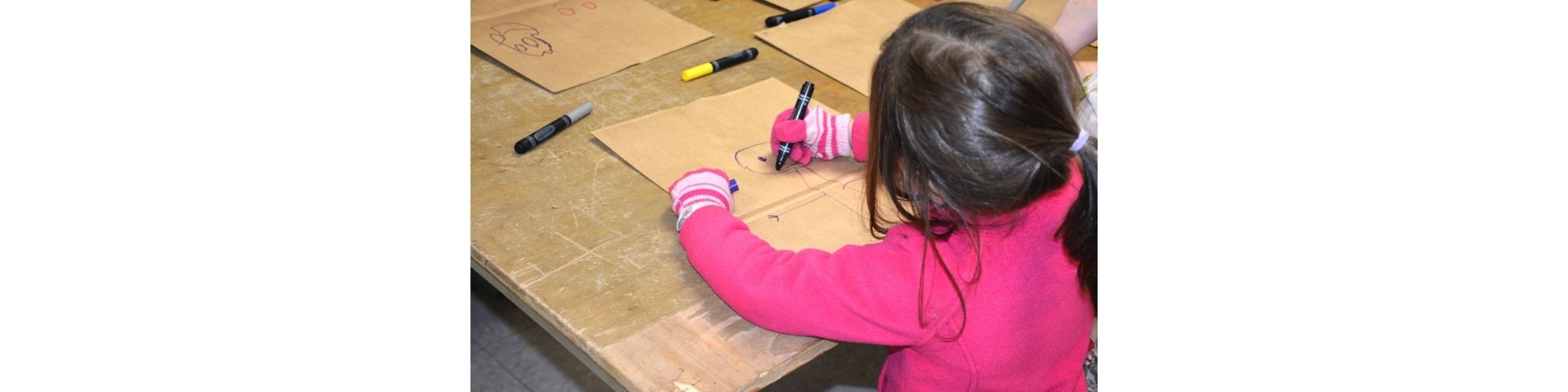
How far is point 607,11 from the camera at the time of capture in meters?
1.62

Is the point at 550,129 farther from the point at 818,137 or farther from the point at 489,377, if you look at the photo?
the point at 489,377

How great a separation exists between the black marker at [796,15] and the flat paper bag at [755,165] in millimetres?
212

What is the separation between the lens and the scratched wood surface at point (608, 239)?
985 mm

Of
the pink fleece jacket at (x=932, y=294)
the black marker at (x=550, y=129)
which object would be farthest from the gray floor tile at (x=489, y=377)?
the pink fleece jacket at (x=932, y=294)

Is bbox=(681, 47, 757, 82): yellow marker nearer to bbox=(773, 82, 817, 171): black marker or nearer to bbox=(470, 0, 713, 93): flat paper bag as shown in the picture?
bbox=(470, 0, 713, 93): flat paper bag

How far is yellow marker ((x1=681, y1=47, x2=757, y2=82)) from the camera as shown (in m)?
1.44

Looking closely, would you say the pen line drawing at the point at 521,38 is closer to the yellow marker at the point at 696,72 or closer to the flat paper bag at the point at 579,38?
the flat paper bag at the point at 579,38

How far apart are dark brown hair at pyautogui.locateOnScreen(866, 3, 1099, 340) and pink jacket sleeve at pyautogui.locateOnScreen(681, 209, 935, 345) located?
0.04 m

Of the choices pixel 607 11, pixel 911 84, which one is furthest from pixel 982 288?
pixel 607 11

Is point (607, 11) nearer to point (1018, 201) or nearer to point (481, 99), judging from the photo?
point (481, 99)

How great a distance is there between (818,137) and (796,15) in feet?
1.38

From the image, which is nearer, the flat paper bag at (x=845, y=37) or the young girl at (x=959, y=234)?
the young girl at (x=959, y=234)

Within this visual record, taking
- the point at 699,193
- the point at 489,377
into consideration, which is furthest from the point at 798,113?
the point at 489,377

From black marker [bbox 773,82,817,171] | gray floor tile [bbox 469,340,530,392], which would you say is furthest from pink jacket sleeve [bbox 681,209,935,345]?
gray floor tile [bbox 469,340,530,392]
